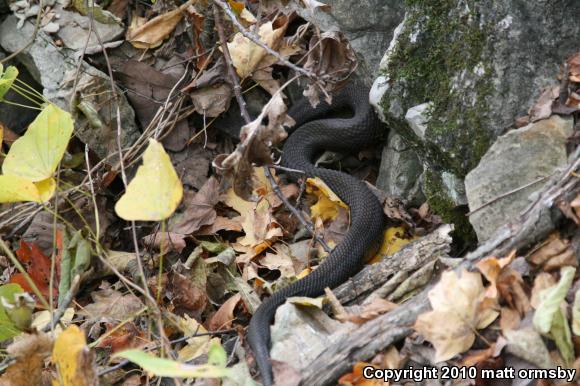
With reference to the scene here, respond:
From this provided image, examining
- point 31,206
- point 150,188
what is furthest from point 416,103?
point 31,206

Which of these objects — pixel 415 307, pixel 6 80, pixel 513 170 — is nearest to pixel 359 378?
pixel 415 307

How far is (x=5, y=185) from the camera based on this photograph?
121 inches

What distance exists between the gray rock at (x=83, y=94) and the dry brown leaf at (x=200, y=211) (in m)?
0.65

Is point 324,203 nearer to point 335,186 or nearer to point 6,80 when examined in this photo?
point 335,186

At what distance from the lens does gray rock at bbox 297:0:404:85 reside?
14.6ft

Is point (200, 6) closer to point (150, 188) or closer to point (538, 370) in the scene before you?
point (150, 188)

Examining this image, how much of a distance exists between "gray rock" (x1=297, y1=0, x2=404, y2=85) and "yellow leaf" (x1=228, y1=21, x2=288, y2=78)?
10.9 inches

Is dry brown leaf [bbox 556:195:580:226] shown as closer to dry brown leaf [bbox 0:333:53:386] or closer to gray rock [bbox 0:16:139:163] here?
dry brown leaf [bbox 0:333:53:386]

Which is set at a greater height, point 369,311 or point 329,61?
point 329,61

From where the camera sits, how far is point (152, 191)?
2.66 m

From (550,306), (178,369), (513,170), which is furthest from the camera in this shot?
(513,170)

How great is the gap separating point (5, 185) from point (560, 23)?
2593 mm

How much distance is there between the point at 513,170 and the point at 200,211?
79.7 inches

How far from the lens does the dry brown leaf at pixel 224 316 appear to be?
12.3 feet
